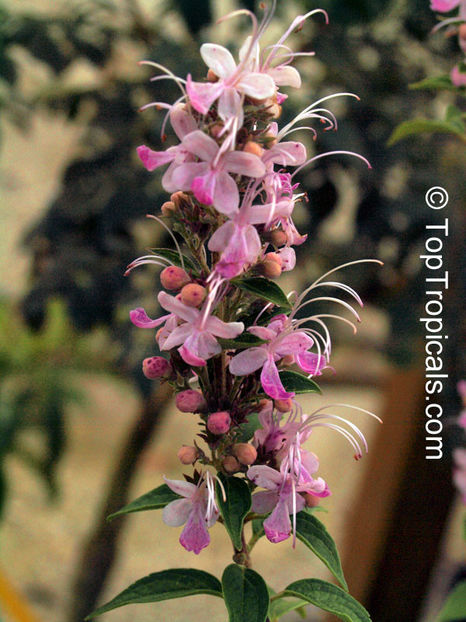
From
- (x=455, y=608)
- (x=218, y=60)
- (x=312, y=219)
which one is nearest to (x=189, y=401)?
(x=218, y=60)

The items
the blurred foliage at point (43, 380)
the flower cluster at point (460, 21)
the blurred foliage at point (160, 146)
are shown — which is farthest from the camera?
the blurred foliage at point (43, 380)

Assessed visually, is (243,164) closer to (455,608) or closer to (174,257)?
(174,257)

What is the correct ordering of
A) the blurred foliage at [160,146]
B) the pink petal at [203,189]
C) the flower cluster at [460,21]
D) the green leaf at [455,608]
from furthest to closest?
the blurred foliage at [160,146] < the green leaf at [455,608] < the flower cluster at [460,21] < the pink petal at [203,189]

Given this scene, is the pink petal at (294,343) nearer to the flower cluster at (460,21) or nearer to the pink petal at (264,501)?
the pink petal at (264,501)

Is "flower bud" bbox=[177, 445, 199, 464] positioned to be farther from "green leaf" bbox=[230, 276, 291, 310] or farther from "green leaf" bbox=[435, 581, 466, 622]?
"green leaf" bbox=[435, 581, 466, 622]

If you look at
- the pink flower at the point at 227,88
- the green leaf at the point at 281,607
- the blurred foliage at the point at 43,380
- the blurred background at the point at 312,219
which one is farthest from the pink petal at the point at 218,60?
the blurred foliage at the point at 43,380

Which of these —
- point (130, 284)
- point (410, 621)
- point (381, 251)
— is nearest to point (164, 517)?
point (130, 284)

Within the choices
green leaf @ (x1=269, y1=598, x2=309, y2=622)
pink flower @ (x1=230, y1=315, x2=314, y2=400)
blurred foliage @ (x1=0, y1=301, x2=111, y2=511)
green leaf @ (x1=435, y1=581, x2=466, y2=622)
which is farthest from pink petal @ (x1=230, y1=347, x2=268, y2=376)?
blurred foliage @ (x1=0, y1=301, x2=111, y2=511)
